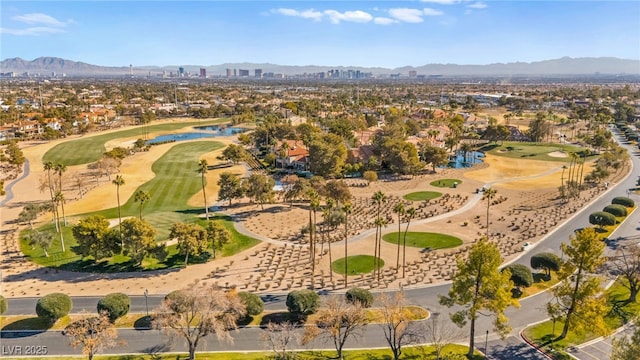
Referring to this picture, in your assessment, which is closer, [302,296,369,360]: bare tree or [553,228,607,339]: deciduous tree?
[302,296,369,360]: bare tree

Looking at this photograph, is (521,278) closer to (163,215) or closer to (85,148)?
(163,215)

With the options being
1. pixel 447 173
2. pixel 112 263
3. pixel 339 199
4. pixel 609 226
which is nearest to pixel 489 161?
pixel 447 173

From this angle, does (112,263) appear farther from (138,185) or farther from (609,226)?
(609,226)

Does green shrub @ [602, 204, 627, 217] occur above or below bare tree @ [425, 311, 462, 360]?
above

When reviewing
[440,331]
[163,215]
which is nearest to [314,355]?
[440,331]

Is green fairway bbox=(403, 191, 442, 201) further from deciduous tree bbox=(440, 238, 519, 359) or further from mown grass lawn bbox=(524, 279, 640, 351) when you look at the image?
deciduous tree bbox=(440, 238, 519, 359)

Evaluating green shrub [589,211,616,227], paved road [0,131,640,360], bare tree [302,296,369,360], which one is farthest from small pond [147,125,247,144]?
green shrub [589,211,616,227]

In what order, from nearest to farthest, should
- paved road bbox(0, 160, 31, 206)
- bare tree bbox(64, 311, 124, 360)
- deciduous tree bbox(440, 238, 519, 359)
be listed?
bare tree bbox(64, 311, 124, 360) → deciduous tree bbox(440, 238, 519, 359) → paved road bbox(0, 160, 31, 206)
